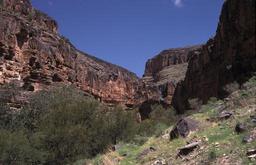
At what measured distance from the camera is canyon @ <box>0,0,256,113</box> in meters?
35.6

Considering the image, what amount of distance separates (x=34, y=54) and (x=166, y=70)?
73.4m

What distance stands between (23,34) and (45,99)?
784 inches

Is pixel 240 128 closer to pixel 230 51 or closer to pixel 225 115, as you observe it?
pixel 225 115

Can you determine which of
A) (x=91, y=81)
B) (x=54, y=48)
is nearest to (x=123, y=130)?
(x=54, y=48)

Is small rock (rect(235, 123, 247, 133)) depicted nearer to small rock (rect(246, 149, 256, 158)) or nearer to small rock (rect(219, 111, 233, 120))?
A: small rock (rect(246, 149, 256, 158))

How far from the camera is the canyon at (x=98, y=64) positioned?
35.6 m

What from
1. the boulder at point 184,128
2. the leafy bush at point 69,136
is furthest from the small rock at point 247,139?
the leafy bush at point 69,136

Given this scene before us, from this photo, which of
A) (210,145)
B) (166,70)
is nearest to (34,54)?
(210,145)

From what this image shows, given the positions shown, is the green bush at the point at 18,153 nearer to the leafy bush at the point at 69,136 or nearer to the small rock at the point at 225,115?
the leafy bush at the point at 69,136

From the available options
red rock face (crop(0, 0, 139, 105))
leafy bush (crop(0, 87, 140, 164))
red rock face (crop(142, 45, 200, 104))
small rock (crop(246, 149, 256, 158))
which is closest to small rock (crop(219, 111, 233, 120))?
small rock (crop(246, 149, 256, 158))

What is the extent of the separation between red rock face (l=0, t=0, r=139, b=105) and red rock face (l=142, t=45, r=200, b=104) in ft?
74.1

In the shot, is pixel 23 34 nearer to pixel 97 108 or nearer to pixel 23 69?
pixel 23 69

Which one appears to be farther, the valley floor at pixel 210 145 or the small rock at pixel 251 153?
the valley floor at pixel 210 145

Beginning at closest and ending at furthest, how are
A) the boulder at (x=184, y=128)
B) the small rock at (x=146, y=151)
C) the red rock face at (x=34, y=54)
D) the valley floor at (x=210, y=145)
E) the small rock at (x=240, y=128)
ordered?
the valley floor at (x=210, y=145) → the small rock at (x=240, y=128) → the boulder at (x=184, y=128) → the small rock at (x=146, y=151) → the red rock face at (x=34, y=54)
